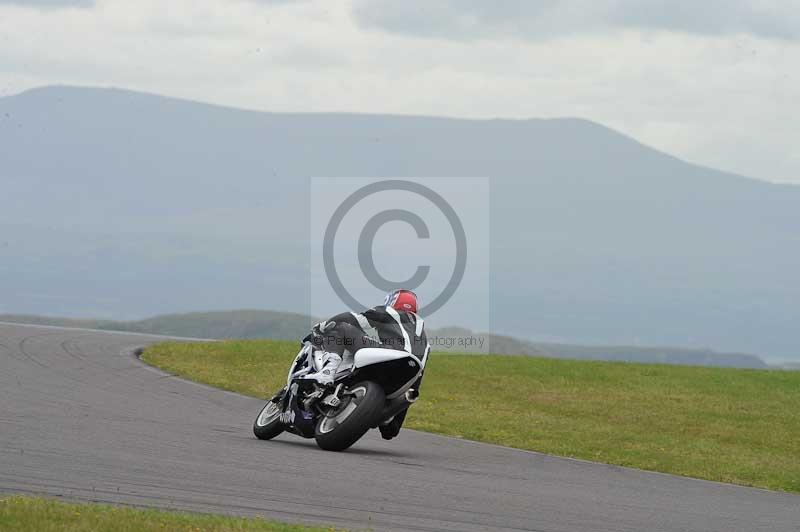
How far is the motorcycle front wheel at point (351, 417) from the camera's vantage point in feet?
45.6

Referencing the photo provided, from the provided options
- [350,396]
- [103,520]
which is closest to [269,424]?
[350,396]

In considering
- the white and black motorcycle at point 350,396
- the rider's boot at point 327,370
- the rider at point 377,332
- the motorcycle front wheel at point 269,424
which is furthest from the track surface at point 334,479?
the rider at point 377,332

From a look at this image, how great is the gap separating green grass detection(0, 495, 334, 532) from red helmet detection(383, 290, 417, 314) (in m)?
5.37

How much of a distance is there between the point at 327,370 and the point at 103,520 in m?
5.78

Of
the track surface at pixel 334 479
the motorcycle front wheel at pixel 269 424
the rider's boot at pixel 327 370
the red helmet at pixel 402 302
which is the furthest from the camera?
the motorcycle front wheel at pixel 269 424

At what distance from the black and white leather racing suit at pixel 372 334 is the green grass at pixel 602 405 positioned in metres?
3.73

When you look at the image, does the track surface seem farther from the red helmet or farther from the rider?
the red helmet

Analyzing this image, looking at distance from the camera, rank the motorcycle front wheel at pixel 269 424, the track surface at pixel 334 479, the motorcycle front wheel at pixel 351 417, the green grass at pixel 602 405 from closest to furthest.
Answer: the track surface at pixel 334 479 → the motorcycle front wheel at pixel 351 417 → the motorcycle front wheel at pixel 269 424 → the green grass at pixel 602 405

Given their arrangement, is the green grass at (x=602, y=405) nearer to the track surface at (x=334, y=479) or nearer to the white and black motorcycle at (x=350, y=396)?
the track surface at (x=334, y=479)

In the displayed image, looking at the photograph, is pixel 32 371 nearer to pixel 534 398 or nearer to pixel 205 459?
pixel 534 398

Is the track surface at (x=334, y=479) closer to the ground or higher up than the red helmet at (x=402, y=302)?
closer to the ground

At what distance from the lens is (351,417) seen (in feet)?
46.0

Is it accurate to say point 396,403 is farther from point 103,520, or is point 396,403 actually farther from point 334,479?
point 103,520

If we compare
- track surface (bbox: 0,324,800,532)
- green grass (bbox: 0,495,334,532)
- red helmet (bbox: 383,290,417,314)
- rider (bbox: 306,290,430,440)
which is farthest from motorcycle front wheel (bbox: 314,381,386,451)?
green grass (bbox: 0,495,334,532)
